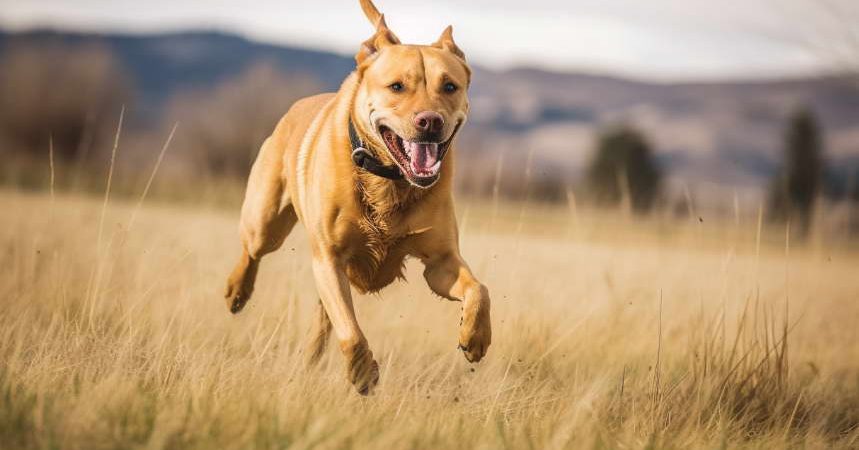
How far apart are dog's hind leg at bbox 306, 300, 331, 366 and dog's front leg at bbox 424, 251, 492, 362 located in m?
0.95

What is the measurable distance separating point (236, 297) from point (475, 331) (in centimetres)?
198

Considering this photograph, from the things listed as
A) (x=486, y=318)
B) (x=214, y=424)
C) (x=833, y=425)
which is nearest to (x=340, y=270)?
→ (x=486, y=318)

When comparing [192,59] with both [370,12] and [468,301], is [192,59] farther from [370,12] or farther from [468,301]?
[468,301]

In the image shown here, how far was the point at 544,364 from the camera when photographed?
14.1 ft

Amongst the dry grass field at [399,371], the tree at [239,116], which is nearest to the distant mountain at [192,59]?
the tree at [239,116]

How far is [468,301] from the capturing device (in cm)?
336

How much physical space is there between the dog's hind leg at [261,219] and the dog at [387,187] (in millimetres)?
Result: 607

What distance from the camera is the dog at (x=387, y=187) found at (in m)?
3.34

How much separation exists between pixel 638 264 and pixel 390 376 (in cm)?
593

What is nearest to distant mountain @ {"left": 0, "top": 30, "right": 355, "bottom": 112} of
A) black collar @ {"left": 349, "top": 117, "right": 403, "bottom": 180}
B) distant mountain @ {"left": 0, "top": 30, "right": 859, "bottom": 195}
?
distant mountain @ {"left": 0, "top": 30, "right": 859, "bottom": 195}

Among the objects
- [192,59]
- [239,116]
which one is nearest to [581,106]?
[192,59]

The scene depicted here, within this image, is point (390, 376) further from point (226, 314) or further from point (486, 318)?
point (226, 314)

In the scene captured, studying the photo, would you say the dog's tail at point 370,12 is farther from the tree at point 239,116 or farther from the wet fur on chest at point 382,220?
the tree at point 239,116

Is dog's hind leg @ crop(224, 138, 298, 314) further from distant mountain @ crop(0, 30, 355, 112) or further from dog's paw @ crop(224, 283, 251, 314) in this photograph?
distant mountain @ crop(0, 30, 355, 112)
